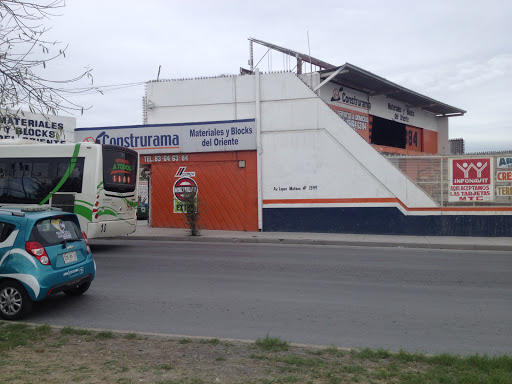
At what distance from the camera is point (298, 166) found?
18.7m

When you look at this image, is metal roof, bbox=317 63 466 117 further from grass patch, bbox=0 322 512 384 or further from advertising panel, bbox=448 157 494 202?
grass patch, bbox=0 322 512 384

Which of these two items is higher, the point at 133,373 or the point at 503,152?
the point at 503,152

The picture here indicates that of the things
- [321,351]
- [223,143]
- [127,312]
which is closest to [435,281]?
[321,351]

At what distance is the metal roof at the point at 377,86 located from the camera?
20484 mm

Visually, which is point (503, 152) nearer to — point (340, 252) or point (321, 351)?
point (340, 252)

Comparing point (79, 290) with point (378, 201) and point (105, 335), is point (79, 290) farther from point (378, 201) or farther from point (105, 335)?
point (378, 201)

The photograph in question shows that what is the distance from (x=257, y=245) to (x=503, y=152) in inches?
390

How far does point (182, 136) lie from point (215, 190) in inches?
106

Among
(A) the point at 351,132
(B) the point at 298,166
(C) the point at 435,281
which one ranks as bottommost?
(C) the point at 435,281

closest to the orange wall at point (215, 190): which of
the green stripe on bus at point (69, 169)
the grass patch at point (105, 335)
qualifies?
the green stripe on bus at point (69, 169)

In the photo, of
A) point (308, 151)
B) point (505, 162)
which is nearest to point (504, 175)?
point (505, 162)

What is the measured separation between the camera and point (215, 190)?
19547mm

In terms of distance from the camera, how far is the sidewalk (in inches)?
603

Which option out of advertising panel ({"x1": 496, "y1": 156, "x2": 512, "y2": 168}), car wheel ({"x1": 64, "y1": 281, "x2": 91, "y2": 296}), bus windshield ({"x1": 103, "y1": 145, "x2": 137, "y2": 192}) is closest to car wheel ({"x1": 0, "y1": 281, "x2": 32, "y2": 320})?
car wheel ({"x1": 64, "y1": 281, "x2": 91, "y2": 296})
